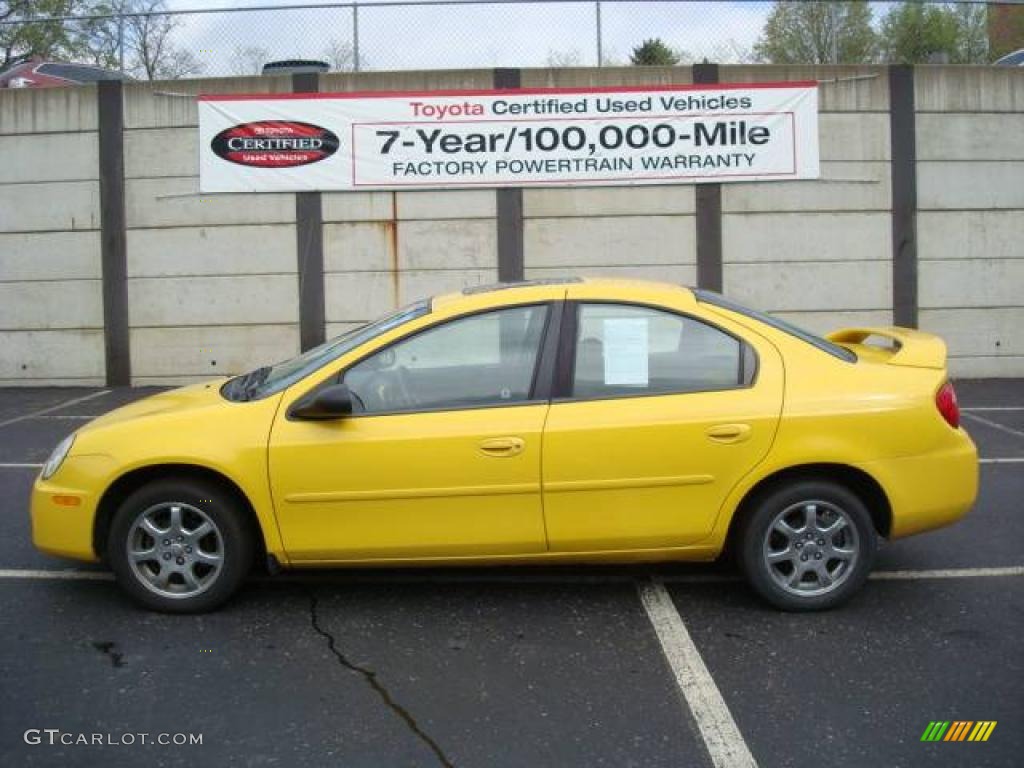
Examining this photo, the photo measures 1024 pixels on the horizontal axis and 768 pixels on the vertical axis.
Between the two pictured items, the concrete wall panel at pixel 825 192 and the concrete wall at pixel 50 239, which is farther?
the concrete wall at pixel 50 239

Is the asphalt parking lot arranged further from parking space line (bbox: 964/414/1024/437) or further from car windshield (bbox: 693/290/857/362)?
parking space line (bbox: 964/414/1024/437)

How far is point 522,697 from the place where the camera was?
366 cm

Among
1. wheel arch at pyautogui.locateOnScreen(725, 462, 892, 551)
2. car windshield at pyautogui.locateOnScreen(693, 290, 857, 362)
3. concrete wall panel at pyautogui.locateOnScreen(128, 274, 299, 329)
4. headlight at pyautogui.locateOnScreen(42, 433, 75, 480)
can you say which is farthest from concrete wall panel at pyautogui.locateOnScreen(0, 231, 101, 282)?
wheel arch at pyautogui.locateOnScreen(725, 462, 892, 551)

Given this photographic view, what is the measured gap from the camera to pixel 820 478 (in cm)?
439

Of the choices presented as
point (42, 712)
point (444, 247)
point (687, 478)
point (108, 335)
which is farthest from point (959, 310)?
point (42, 712)

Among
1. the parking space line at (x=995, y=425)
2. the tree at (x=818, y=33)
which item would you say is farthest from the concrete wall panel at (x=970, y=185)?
the parking space line at (x=995, y=425)

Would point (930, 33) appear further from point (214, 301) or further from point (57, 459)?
point (57, 459)

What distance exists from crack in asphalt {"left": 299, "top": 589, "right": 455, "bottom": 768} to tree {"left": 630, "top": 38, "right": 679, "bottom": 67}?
35.8 ft

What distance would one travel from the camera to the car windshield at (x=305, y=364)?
14.8 ft

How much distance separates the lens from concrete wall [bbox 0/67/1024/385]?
40.8 ft

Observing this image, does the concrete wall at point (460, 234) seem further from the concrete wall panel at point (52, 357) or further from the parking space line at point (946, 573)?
the parking space line at point (946, 573)

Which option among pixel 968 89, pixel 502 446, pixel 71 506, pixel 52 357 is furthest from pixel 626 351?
pixel 52 357

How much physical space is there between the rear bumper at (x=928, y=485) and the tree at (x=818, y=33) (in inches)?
406

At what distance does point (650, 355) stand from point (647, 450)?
0.45 metres
